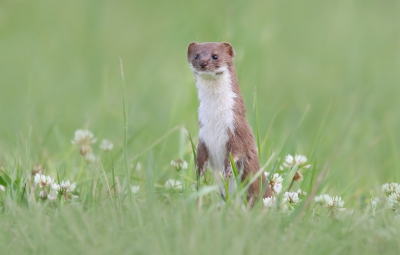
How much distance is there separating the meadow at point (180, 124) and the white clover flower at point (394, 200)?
0.03 meters

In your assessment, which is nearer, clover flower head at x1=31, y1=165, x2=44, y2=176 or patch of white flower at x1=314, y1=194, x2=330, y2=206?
patch of white flower at x1=314, y1=194, x2=330, y2=206

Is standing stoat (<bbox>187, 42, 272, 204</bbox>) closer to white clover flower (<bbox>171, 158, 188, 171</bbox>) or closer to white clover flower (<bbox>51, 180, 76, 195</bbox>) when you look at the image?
white clover flower (<bbox>171, 158, 188, 171</bbox>)

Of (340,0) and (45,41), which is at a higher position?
(340,0)

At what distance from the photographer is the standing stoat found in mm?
4305

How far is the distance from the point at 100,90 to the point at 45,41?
2314 mm

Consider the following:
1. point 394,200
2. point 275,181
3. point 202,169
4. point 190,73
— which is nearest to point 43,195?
point 202,169

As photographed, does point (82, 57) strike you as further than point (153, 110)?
Yes

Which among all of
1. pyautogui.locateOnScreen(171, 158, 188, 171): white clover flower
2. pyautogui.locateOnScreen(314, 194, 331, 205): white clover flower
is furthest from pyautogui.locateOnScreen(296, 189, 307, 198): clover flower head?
pyautogui.locateOnScreen(171, 158, 188, 171): white clover flower

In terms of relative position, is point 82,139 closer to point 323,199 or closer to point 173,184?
point 173,184

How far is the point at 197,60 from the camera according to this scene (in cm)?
445

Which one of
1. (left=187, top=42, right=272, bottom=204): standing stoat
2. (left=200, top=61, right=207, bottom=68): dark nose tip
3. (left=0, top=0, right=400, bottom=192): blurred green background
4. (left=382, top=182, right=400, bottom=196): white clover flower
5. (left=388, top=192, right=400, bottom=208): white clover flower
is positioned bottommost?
(left=0, top=0, right=400, bottom=192): blurred green background

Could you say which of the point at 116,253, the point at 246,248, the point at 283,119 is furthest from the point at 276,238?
the point at 283,119

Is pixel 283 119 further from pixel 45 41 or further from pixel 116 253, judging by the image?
pixel 116 253

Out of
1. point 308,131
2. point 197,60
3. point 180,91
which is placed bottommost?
point 308,131
